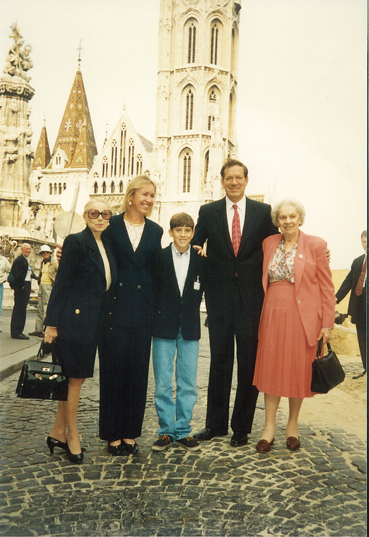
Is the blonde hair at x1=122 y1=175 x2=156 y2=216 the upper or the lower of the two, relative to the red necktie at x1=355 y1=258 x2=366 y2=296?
upper

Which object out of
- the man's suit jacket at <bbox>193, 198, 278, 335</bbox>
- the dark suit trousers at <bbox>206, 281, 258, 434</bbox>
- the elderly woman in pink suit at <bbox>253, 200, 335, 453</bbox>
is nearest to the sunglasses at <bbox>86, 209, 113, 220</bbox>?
the man's suit jacket at <bbox>193, 198, 278, 335</bbox>

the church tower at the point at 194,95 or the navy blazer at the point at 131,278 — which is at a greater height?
the church tower at the point at 194,95

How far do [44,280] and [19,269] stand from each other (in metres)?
1.72

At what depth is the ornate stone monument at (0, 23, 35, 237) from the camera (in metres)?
6.66

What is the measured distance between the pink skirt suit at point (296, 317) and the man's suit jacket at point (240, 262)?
154 mm

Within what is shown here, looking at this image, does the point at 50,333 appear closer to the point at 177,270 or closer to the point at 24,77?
the point at 177,270

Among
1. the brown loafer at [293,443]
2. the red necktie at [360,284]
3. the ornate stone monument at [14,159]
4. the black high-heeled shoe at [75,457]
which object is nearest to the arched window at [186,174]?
the ornate stone monument at [14,159]

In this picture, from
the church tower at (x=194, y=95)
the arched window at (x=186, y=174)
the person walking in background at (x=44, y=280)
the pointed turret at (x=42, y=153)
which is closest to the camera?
the church tower at (x=194, y=95)

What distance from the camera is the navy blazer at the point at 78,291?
3.27 meters

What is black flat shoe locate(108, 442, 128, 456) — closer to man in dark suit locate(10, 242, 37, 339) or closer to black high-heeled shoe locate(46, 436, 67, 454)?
black high-heeled shoe locate(46, 436, 67, 454)

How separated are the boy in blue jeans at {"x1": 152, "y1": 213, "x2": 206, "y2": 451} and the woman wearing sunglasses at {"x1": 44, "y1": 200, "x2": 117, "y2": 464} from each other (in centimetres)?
44

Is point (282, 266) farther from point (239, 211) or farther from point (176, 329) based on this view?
point (176, 329)

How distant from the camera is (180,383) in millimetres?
3699

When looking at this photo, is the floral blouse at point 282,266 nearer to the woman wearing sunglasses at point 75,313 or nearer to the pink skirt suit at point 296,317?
the pink skirt suit at point 296,317
